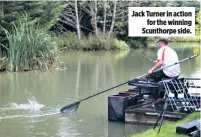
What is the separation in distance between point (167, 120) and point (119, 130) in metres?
0.90

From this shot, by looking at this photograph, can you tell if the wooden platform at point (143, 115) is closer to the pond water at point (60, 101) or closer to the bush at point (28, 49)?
the pond water at point (60, 101)

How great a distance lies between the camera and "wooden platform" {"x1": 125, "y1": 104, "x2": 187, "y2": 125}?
949 centimetres

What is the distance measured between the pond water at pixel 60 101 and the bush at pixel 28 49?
52cm

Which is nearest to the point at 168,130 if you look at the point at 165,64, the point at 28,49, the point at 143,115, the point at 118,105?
the point at 143,115

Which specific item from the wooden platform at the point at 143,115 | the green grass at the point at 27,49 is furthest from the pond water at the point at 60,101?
the green grass at the point at 27,49

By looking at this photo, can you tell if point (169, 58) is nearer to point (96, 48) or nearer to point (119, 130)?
point (119, 130)

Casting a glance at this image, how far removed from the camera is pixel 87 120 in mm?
10414

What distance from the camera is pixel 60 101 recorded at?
12578mm

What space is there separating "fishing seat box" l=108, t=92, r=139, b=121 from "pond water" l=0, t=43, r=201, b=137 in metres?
0.14

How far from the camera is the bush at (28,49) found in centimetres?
1875

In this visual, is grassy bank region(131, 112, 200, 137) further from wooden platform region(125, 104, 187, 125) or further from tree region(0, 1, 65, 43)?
tree region(0, 1, 65, 43)

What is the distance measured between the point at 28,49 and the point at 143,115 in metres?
9.92

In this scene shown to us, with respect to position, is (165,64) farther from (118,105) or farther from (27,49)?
(27,49)

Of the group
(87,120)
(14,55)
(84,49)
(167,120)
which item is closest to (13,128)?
(87,120)
